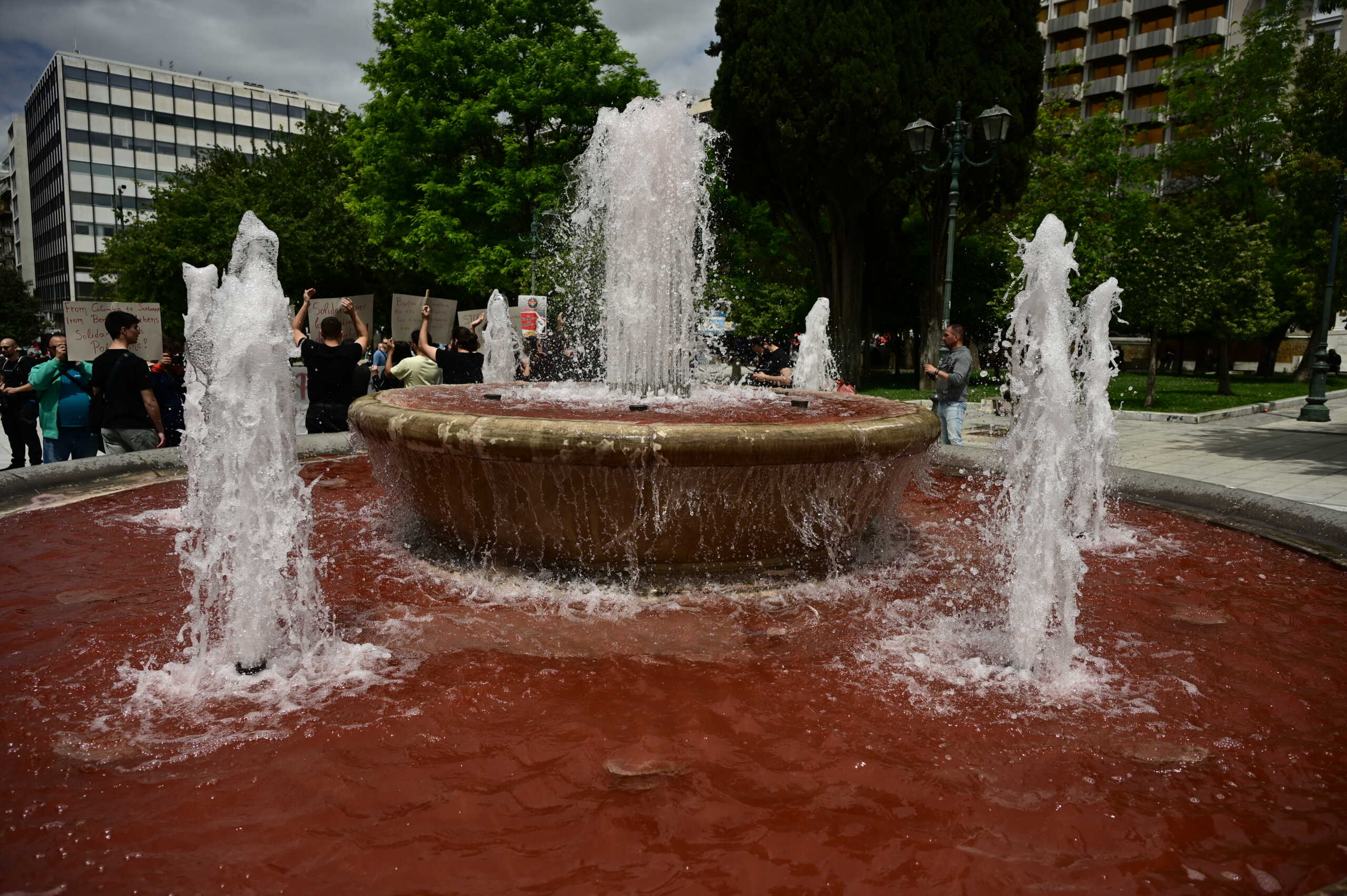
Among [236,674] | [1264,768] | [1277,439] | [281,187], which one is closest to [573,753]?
[236,674]

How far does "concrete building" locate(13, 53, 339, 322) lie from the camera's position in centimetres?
6900

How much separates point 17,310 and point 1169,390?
4907cm

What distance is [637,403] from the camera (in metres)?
5.14

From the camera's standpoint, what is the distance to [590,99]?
24.8 meters

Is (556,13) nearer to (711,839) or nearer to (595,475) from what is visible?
(595,475)

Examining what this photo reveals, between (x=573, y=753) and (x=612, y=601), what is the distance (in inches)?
60.7

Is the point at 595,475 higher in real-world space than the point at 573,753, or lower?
higher

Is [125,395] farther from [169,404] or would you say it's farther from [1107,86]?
[1107,86]

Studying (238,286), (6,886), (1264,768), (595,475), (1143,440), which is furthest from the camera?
(1143,440)

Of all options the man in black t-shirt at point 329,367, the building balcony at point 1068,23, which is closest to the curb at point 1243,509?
the man in black t-shirt at point 329,367

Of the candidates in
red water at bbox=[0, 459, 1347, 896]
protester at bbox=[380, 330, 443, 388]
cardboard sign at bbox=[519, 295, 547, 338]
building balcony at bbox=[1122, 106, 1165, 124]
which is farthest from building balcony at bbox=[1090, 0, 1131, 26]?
red water at bbox=[0, 459, 1347, 896]

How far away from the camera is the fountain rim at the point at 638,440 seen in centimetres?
401

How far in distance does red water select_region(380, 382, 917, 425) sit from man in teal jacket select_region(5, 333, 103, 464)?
3704 mm

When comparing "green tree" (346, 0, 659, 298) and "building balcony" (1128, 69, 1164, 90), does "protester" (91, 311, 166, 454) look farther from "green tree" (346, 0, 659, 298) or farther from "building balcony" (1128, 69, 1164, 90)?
"building balcony" (1128, 69, 1164, 90)
